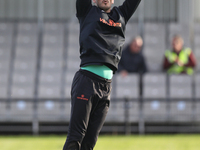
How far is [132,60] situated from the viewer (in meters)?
9.89

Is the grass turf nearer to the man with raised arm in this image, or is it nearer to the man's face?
the man with raised arm

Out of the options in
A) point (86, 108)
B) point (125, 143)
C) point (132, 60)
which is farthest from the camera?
point (132, 60)

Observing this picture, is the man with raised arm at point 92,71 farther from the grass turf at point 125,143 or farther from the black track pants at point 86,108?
the grass turf at point 125,143

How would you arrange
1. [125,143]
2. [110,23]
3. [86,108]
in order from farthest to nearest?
[125,143], [110,23], [86,108]

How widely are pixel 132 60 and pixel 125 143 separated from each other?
2.84m

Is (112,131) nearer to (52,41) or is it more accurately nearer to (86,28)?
(52,41)

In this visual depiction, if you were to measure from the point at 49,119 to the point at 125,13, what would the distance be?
6170mm

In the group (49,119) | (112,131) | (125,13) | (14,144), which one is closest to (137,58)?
(112,131)

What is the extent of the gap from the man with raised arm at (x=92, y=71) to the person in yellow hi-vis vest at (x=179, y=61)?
6559 mm

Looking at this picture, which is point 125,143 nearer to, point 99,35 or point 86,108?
point 86,108

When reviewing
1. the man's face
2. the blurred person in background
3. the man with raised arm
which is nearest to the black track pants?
the man with raised arm

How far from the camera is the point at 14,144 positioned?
7695mm

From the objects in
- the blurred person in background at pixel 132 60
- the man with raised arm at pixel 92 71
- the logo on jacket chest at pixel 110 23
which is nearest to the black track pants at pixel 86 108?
the man with raised arm at pixel 92 71

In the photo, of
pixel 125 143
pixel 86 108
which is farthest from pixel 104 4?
pixel 125 143
